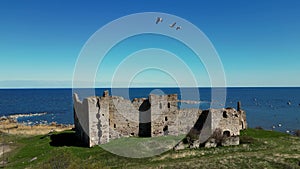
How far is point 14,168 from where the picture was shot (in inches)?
1063

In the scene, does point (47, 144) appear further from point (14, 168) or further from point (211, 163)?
point (211, 163)

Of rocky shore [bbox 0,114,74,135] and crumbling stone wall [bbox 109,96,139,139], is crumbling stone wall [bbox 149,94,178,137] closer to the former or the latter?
crumbling stone wall [bbox 109,96,139,139]

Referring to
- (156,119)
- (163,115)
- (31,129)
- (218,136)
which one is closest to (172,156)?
(218,136)

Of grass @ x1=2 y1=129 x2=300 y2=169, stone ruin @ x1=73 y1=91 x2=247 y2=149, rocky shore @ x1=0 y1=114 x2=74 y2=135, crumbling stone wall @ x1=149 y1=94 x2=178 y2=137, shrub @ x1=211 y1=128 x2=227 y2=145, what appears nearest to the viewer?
grass @ x1=2 y1=129 x2=300 y2=169

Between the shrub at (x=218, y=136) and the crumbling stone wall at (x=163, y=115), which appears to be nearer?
the shrub at (x=218, y=136)

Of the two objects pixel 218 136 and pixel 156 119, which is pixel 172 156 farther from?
pixel 156 119

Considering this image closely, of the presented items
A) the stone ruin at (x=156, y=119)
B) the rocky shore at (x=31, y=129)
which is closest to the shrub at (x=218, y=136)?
the stone ruin at (x=156, y=119)

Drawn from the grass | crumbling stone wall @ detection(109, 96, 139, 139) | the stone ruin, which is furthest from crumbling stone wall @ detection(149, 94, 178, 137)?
the grass

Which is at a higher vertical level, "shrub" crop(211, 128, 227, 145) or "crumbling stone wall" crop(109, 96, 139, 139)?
"crumbling stone wall" crop(109, 96, 139, 139)

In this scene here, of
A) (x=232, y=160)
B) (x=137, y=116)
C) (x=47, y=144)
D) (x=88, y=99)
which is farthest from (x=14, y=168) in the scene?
(x=232, y=160)

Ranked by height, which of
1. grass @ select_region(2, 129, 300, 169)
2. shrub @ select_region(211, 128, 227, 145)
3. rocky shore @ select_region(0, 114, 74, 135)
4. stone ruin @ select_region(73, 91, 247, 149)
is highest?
stone ruin @ select_region(73, 91, 247, 149)

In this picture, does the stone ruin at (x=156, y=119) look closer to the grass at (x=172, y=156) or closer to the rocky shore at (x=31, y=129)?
the grass at (x=172, y=156)

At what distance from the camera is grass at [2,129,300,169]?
23.9 m

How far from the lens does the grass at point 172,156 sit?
23859mm
